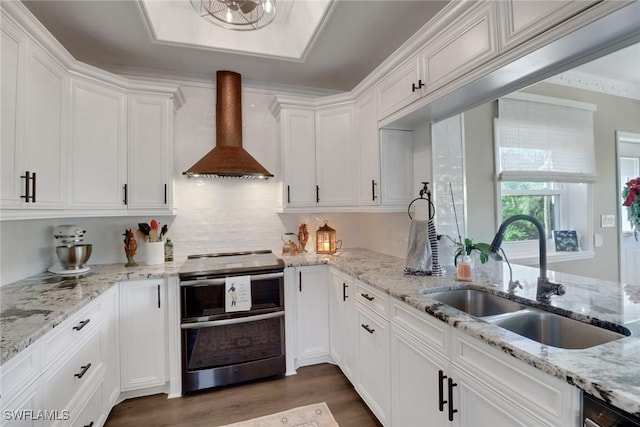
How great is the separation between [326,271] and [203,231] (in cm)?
130

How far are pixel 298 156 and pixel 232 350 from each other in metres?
1.80

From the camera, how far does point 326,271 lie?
260cm

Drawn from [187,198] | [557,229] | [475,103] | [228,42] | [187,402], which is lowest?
[187,402]

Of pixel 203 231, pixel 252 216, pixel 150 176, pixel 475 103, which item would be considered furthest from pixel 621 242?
pixel 150 176

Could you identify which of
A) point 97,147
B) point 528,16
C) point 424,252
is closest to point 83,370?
point 97,147

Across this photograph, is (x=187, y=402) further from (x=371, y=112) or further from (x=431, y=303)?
(x=371, y=112)

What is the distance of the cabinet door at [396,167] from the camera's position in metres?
2.41

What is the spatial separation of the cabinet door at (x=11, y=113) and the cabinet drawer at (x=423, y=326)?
6.80ft

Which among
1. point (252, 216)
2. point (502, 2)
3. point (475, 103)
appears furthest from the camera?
point (252, 216)

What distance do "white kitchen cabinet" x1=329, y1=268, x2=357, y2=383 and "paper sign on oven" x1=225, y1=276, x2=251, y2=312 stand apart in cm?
72

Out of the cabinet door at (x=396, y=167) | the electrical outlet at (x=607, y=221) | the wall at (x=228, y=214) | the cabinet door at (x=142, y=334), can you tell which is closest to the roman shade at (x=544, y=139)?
the electrical outlet at (x=607, y=221)

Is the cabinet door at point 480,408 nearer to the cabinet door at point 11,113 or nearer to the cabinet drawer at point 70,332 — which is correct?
the cabinet drawer at point 70,332

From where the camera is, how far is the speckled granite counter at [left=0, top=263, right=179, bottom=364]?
3.67ft

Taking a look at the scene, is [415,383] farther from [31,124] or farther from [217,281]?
[31,124]
